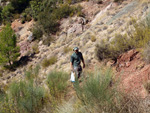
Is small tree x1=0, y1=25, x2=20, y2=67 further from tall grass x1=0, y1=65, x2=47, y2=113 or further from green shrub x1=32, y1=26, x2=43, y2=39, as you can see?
tall grass x1=0, y1=65, x2=47, y2=113

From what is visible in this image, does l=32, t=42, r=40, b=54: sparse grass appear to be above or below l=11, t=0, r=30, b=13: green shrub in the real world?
below

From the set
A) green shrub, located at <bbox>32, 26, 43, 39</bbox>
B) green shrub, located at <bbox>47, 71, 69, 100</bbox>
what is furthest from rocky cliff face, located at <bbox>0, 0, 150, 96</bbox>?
green shrub, located at <bbox>47, 71, 69, 100</bbox>

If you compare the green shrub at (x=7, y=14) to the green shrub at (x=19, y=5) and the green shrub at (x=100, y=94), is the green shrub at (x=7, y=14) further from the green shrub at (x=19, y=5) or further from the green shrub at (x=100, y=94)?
the green shrub at (x=100, y=94)

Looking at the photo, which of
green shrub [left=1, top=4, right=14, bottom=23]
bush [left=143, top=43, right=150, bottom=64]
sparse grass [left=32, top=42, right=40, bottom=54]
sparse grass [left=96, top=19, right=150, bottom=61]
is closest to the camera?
bush [left=143, top=43, right=150, bottom=64]

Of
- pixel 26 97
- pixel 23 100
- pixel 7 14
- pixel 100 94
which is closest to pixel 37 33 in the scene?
pixel 7 14

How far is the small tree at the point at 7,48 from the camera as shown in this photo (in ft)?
61.5

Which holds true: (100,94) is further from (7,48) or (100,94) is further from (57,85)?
(7,48)

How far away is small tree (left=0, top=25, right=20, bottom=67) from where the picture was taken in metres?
18.7

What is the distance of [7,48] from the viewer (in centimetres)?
1867

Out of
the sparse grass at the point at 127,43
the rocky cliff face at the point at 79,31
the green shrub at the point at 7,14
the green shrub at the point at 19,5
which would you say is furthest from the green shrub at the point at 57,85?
the green shrub at the point at 19,5

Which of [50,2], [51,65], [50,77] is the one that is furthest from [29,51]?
[50,77]

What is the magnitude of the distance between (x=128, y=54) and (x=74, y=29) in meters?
12.5

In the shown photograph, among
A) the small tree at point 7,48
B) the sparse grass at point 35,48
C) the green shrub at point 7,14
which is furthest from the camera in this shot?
the green shrub at point 7,14

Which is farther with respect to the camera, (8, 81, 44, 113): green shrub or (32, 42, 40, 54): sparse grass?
(32, 42, 40, 54): sparse grass
